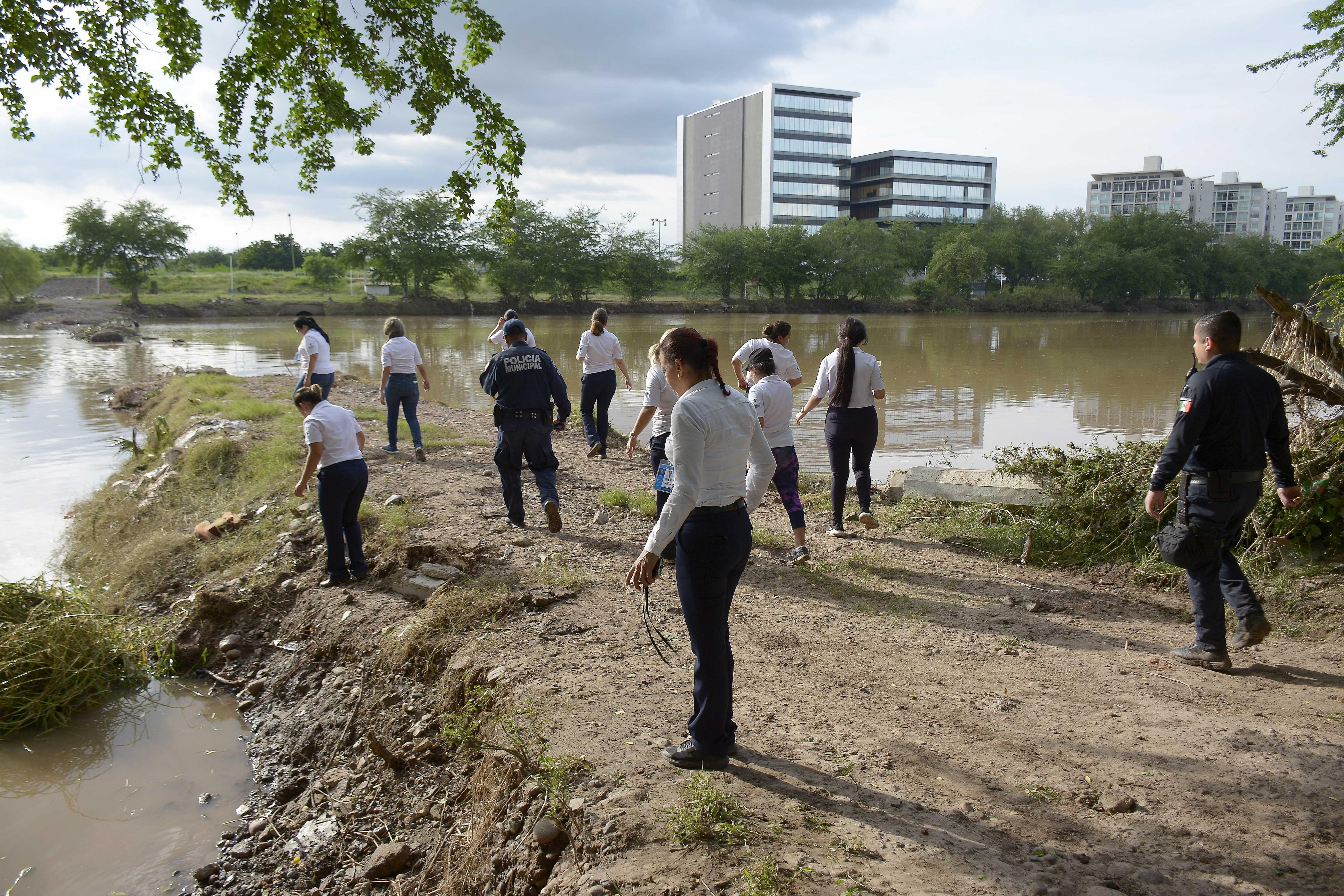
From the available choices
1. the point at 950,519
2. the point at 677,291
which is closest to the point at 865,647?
the point at 950,519

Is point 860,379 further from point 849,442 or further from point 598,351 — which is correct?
point 598,351

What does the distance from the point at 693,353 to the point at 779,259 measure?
72288 millimetres

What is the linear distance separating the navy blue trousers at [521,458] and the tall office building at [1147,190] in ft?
614

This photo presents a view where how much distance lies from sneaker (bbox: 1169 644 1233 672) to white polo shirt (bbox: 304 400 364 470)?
5.71 meters

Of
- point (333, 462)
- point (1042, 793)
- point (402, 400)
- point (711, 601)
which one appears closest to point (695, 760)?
point (711, 601)

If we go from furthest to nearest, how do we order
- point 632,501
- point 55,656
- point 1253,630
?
point 632,501
point 55,656
point 1253,630

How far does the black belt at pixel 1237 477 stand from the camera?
4.18 meters

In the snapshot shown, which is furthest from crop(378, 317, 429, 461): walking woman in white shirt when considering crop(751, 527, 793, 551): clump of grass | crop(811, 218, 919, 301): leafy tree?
crop(811, 218, 919, 301): leafy tree

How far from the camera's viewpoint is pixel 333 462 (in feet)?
19.8

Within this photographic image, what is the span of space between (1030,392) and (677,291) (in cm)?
6015

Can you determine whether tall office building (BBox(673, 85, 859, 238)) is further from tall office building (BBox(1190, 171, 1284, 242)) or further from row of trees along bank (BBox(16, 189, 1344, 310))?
tall office building (BBox(1190, 171, 1284, 242))

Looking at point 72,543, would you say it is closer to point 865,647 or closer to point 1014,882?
Result: point 865,647

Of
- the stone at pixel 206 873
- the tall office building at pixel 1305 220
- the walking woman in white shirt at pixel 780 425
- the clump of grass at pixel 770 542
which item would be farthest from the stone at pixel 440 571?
the tall office building at pixel 1305 220

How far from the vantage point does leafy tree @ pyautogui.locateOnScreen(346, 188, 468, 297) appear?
6675 centimetres
